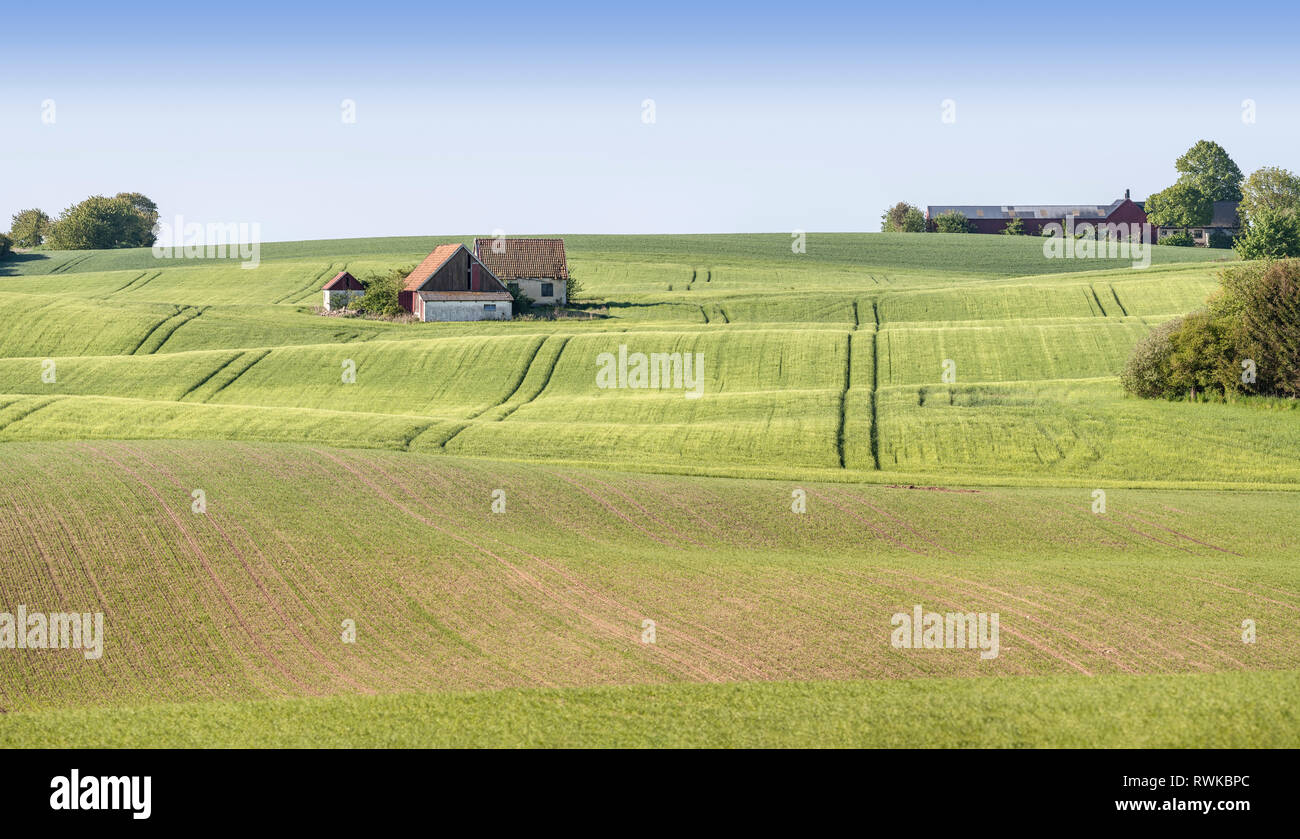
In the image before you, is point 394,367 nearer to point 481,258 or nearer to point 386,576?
point 481,258

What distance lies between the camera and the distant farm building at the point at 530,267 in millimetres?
98375

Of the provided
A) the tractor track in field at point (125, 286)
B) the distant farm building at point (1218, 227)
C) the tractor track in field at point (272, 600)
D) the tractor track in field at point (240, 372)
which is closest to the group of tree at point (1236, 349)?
the tractor track in field at point (272, 600)

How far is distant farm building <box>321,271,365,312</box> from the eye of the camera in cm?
9881

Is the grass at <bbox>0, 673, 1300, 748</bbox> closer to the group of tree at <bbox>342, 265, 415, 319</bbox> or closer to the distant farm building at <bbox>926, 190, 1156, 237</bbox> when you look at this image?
the group of tree at <bbox>342, 265, 415, 319</bbox>

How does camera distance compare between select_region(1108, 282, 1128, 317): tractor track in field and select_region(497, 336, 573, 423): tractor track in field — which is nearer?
select_region(497, 336, 573, 423): tractor track in field

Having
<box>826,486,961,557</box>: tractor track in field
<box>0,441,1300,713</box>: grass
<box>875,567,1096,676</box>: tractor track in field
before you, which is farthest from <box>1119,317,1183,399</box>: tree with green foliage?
<box>875,567,1096,676</box>: tractor track in field

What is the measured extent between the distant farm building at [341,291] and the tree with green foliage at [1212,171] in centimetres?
14855

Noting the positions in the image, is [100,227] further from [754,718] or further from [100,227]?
[754,718]

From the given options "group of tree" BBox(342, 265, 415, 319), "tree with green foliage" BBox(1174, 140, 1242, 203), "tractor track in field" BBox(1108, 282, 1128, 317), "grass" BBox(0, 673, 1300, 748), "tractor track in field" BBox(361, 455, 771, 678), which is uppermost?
"tree with green foliage" BBox(1174, 140, 1242, 203)

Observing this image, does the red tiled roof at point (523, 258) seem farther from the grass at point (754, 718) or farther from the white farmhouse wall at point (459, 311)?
the grass at point (754, 718)

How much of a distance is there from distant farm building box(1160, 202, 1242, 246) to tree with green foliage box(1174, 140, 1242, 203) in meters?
2.33

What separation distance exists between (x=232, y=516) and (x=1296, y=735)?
2603 centimetres

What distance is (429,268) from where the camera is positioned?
313ft
